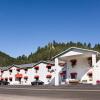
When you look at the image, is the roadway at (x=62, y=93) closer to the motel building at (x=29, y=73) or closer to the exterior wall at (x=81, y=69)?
the exterior wall at (x=81, y=69)

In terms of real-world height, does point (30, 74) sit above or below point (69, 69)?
below

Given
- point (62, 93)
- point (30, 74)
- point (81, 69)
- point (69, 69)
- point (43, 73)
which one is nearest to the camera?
point (62, 93)

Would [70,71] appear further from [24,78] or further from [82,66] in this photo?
[24,78]

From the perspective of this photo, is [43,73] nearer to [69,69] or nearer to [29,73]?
[29,73]

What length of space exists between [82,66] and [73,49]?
13.3ft

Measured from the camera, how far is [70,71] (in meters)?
65.0

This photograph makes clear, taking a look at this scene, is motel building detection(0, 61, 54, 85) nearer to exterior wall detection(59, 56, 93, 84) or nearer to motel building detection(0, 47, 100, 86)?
motel building detection(0, 47, 100, 86)

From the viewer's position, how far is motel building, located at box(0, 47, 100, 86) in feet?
190

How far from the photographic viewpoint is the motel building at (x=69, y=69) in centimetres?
5784

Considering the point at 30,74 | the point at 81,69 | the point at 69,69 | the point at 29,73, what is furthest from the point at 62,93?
the point at 29,73

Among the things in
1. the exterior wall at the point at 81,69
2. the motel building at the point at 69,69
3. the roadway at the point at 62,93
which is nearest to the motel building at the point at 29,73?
the motel building at the point at 69,69

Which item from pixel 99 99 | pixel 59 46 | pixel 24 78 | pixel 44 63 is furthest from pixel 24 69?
pixel 59 46

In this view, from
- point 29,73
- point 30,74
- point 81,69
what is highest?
point 81,69

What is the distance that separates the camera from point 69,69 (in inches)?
2581
